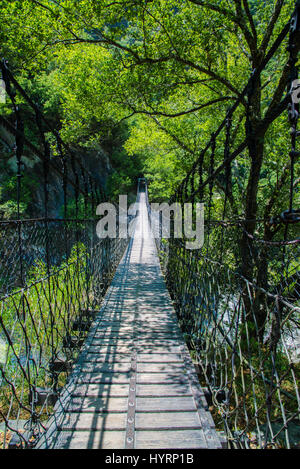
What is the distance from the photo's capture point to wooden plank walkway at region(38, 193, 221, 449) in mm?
1485

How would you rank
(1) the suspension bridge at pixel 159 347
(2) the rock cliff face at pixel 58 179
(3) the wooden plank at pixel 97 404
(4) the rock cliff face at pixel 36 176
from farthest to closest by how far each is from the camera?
(2) the rock cliff face at pixel 58 179 → (4) the rock cliff face at pixel 36 176 → (3) the wooden plank at pixel 97 404 → (1) the suspension bridge at pixel 159 347

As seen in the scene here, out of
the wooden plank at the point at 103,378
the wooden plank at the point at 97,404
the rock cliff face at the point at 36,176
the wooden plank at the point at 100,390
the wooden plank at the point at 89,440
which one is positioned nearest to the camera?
the wooden plank at the point at 89,440

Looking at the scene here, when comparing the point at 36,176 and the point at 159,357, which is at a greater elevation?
the point at 36,176

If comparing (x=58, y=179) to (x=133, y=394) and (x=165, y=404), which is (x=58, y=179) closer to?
(x=133, y=394)

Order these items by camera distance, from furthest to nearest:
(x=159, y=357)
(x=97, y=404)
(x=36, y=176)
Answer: (x=36, y=176) < (x=159, y=357) < (x=97, y=404)

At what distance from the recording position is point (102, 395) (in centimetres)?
184

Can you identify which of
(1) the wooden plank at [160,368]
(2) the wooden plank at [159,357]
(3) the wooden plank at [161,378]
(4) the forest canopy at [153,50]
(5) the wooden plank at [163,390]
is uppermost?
(4) the forest canopy at [153,50]

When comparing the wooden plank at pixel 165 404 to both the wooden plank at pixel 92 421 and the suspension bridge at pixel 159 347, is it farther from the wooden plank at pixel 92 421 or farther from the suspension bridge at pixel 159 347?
the wooden plank at pixel 92 421

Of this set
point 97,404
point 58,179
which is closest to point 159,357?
point 97,404

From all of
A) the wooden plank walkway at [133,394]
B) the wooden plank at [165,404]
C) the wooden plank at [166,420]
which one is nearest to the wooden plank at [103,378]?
the wooden plank walkway at [133,394]

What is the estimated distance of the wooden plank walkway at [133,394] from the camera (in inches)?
58.5

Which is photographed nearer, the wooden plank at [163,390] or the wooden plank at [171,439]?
the wooden plank at [171,439]

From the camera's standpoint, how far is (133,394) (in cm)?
185
